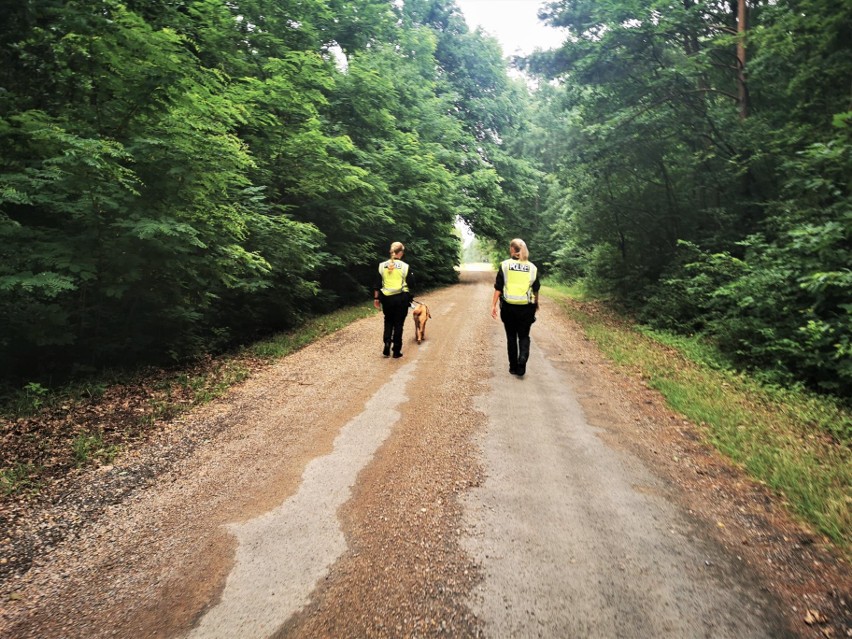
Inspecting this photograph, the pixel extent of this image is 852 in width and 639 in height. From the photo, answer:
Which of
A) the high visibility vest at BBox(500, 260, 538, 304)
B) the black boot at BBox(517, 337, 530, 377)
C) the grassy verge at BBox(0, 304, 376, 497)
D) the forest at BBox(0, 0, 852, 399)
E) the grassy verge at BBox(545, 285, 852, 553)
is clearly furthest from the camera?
the black boot at BBox(517, 337, 530, 377)

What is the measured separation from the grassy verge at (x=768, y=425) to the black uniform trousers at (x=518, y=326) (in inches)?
77.8

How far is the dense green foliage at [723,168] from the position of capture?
7023mm

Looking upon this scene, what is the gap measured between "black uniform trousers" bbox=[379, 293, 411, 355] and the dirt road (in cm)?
265

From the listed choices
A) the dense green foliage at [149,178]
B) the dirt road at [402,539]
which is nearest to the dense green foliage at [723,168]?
the dirt road at [402,539]

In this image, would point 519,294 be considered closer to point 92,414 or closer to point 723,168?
point 92,414

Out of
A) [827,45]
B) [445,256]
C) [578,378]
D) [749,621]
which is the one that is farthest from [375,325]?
[445,256]

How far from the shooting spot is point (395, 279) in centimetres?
755

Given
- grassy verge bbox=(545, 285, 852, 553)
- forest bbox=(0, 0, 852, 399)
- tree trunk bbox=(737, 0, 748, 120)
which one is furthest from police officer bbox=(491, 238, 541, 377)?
tree trunk bbox=(737, 0, 748, 120)

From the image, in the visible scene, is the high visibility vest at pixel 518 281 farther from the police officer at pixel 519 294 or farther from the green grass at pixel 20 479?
the green grass at pixel 20 479

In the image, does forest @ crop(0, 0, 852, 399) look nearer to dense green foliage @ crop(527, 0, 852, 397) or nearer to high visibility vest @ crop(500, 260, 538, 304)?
dense green foliage @ crop(527, 0, 852, 397)

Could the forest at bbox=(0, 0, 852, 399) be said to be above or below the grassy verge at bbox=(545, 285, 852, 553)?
above

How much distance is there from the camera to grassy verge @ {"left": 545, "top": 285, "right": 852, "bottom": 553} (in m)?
3.38

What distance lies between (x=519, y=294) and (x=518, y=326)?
0.52 metres

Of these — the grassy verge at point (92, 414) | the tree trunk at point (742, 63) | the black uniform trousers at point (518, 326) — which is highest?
the tree trunk at point (742, 63)
